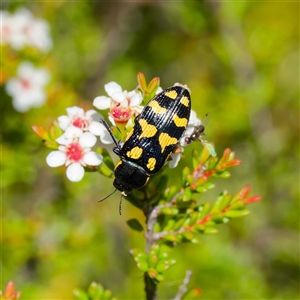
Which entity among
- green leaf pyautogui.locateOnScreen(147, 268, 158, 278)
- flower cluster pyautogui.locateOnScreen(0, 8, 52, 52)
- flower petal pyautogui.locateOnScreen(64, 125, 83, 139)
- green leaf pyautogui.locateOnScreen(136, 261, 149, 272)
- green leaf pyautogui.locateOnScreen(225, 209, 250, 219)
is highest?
flower cluster pyautogui.locateOnScreen(0, 8, 52, 52)

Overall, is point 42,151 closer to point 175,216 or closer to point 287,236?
point 175,216

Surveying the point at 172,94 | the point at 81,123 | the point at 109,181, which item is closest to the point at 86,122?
the point at 81,123

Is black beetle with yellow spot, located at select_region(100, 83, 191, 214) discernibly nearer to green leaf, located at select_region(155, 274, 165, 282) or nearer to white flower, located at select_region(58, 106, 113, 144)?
white flower, located at select_region(58, 106, 113, 144)

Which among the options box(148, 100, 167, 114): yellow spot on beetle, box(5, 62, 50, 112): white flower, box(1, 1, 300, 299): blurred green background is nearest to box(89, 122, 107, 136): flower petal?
box(148, 100, 167, 114): yellow spot on beetle

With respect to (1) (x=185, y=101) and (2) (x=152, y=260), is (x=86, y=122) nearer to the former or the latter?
(1) (x=185, y=101)

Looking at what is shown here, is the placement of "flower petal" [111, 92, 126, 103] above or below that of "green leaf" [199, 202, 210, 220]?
above

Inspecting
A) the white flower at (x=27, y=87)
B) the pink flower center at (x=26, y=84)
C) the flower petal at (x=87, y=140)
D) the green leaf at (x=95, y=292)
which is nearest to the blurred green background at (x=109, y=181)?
the white flower at (x=27, y=87)

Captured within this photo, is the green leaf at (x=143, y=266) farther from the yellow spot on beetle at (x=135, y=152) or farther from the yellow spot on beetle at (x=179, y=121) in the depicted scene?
the yellow spot on beetle at (x=179, y=121)
